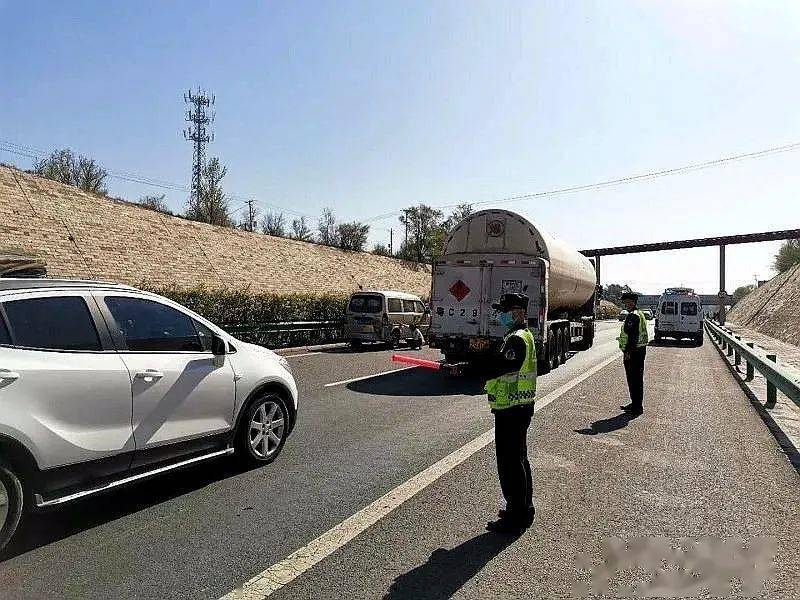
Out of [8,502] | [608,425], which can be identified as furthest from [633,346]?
[8,502]

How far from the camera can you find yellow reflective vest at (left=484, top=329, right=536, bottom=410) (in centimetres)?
454

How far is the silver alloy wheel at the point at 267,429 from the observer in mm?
5875

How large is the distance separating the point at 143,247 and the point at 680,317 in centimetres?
2498

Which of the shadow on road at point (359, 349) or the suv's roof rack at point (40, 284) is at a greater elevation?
the suv's roof rack at point (40, 284)

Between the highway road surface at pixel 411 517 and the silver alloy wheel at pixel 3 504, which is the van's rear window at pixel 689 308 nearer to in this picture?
Result: the highway road surface at pixel 411 517

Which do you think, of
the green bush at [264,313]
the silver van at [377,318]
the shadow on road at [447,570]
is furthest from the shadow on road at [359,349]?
the shadow on road at [447,570]

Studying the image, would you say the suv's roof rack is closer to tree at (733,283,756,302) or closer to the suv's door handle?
the suv's door handle

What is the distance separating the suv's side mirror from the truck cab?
26445 mm

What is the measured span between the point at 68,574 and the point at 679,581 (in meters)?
3.69

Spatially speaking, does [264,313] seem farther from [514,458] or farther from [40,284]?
[514,458]

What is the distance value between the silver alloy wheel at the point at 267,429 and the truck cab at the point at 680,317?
2574 centimetres

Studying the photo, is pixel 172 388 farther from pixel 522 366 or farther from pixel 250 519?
pixel 522 366

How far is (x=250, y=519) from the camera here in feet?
15.0

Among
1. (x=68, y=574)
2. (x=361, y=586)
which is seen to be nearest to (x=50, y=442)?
(x=68, y=574)
